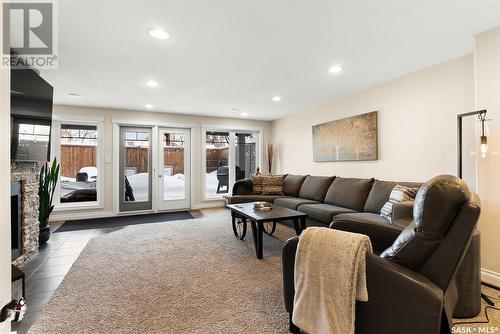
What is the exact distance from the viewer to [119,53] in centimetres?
256

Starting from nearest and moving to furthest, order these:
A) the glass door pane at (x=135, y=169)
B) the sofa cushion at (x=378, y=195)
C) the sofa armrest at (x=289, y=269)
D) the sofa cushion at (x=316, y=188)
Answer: the sofa armrest at (x=289, y=269), the sofa cushion at (x=378, y=195), the sofa cushion at (x=316, y=188), the glass door pane at (x=135, y=169)

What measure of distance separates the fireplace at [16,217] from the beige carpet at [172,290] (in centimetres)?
62

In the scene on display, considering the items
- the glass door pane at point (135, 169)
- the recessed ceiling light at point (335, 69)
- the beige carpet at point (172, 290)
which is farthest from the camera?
the glass door pane at point (135, 169)

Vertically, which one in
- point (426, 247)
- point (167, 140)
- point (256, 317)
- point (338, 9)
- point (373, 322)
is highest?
point (338, 9)

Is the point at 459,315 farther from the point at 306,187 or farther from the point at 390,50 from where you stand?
the point at 306,187

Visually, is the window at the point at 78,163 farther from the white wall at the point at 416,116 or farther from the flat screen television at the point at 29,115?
the white wall at the point at 416,116

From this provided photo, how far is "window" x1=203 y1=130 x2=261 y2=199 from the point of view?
605 centimetres

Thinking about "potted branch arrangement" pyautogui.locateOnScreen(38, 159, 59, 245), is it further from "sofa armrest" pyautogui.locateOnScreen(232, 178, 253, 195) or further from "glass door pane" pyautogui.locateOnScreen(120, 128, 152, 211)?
"sofa armrest" pyautogui.locateOnScreen(232, 178, 253, 195)

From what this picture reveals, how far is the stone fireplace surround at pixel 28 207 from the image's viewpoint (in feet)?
8.84

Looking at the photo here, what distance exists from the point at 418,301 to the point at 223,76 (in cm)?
309

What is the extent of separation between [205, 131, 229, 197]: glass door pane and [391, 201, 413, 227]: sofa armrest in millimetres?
4401

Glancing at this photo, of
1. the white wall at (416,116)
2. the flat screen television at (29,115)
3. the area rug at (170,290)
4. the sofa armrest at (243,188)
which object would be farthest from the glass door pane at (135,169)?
the white wall at (416,116)

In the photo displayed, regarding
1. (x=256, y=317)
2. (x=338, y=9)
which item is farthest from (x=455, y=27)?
(x=256, y=317)

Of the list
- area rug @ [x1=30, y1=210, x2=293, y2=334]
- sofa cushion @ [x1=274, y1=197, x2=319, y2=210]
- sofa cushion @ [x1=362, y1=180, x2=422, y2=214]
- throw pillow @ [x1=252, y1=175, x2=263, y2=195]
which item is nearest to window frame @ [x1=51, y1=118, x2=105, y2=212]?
area rug @ [x1=30, y1=210, x2=293, y2=334]
